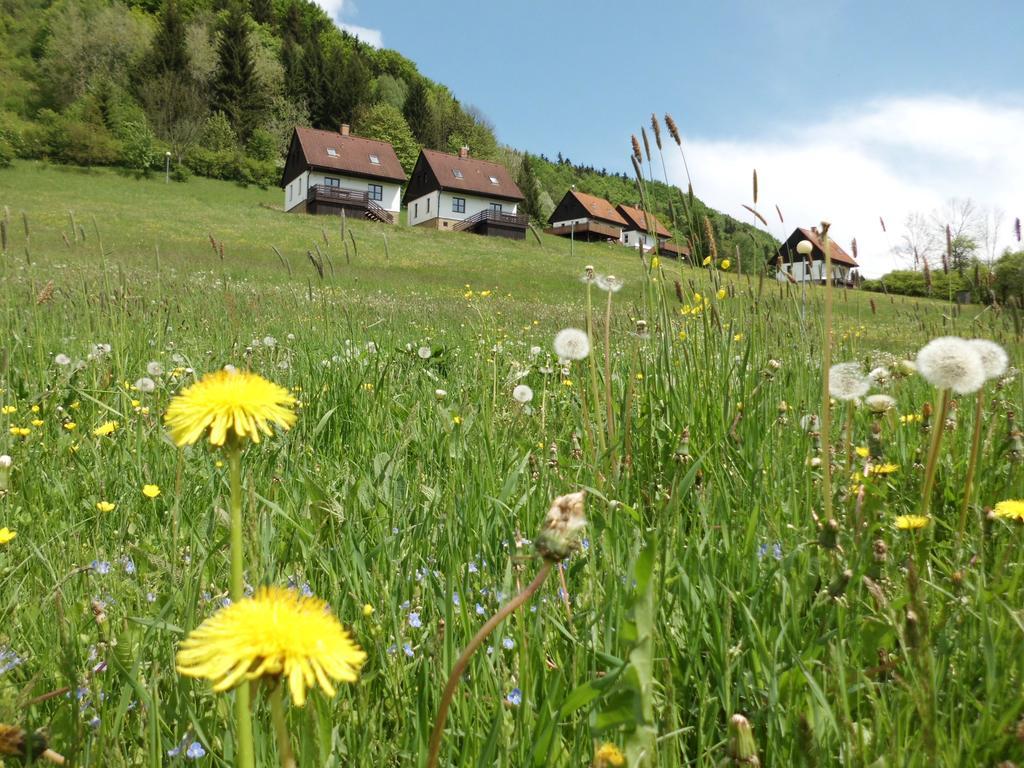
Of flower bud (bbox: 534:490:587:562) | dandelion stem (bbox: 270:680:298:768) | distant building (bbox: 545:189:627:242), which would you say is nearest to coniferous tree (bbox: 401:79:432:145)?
distant building (bbox: 545:189:627:242)

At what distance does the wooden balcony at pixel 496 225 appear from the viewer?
5072cm

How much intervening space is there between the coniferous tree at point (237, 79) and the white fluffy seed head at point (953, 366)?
72.9m

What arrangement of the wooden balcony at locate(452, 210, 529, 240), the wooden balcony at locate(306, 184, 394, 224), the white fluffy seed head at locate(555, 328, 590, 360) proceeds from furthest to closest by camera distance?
the wooden balcony at locate(452, 210, 529, 240), the wooden balcony at locate(306, 184, 394, 224), the white fluffy seed head at locate(555, 328, 590, 360)

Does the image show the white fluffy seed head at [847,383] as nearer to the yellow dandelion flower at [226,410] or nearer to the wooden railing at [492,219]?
the yellow dandelion flower at [226,410]

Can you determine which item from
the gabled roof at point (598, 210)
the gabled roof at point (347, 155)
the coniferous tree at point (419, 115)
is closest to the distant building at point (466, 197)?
the gabled roof at point (347, 155)

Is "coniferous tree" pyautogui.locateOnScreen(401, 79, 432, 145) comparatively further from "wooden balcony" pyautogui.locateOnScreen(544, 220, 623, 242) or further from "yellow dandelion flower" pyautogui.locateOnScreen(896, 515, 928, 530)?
"yellow dandelion flower" pyautogui.locateOnScreen(896, 515, 928, 530)

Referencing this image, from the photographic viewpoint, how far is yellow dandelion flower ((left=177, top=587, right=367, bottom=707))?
0.46 metres

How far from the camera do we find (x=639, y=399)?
A: 2.48 metres

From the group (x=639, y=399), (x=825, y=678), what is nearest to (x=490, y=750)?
(x=825, y=678)

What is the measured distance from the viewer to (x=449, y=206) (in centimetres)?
5325

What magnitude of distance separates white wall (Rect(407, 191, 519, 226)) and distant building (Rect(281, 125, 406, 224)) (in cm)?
224

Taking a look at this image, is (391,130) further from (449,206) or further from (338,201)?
(338,201)

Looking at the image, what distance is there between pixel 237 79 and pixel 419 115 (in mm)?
20877

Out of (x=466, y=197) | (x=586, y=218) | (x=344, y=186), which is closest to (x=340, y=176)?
(x=344, y=186)
